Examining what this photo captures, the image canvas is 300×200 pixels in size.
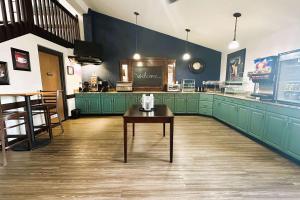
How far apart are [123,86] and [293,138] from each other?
175 inches

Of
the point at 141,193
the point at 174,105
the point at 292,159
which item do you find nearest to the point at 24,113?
the point at 141,193

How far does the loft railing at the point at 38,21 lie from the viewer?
2.77m

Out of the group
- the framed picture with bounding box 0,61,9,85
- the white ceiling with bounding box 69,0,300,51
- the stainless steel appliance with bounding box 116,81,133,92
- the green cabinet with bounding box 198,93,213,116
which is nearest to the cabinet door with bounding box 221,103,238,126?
the green cabinet with bounding box 198,93,213,116

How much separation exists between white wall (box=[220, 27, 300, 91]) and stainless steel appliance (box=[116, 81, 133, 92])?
3528 mm

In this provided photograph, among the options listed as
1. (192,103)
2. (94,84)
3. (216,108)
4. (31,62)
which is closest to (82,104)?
(94,84)

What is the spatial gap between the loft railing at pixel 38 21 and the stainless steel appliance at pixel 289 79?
192 inches

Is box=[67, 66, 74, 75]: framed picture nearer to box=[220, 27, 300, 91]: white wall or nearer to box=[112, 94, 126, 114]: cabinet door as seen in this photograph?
box=[112, 94, 126, 114]: cabinet door

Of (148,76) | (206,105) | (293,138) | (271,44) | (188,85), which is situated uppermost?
(271,44)

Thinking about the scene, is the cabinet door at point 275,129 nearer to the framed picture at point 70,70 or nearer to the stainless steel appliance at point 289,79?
the stainless steel appliance at point 289,79

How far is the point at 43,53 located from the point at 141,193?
407 centimetres

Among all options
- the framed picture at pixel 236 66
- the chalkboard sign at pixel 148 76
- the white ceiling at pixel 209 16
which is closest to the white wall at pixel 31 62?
the white ceiling at pixel 209 16

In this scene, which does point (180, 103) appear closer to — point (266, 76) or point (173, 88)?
point (173, 88)

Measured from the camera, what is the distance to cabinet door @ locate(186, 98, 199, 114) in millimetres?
5273

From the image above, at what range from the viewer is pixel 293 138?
2311 mm
